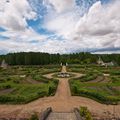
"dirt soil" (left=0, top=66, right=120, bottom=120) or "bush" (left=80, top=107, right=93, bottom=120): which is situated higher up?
"bush" (left=80, top=107, right=93, bottom=120)

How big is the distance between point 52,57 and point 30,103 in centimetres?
7686

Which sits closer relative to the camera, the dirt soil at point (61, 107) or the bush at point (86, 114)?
the bush at point (86, 114)

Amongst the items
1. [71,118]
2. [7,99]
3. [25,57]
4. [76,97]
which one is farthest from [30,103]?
[25,57]

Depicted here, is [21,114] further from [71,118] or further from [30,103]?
[71,118]

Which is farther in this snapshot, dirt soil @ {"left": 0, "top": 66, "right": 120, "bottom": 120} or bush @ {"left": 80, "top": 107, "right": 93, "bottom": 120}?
dirt soil @ {"left": 0, "top": 66, "right": 120, "bottom": 120}

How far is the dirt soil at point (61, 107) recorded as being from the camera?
23.7m

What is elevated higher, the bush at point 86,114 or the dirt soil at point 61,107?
the bush at point 86,114

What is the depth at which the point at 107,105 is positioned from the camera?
86.8 ft

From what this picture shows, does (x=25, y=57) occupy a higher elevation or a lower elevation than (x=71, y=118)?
higher

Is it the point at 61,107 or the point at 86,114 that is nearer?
the point at 86,114

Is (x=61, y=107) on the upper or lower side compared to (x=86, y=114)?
lower

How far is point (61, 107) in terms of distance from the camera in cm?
2539

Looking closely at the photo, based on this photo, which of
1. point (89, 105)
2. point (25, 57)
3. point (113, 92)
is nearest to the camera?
point (89, 105)

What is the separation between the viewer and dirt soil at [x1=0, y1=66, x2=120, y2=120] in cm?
2369
